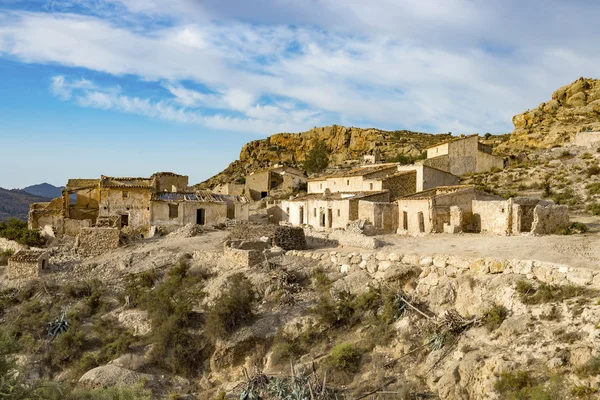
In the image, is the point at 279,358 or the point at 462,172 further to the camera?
the point at 462,172

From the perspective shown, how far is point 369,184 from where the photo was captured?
29344 millimetres

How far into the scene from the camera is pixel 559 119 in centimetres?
4816

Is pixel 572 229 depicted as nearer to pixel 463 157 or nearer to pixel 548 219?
pixel 548 219

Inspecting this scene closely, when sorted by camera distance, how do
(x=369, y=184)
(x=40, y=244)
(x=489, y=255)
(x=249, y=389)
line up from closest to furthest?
(x=249, y=389)
(x=489, y=255)
(x=40, y=244)
(x=369, y=184)

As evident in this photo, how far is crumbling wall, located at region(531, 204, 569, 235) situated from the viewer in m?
20.0

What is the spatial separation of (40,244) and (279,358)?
1633 centimetres

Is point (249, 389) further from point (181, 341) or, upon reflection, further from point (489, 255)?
point (489, 255)

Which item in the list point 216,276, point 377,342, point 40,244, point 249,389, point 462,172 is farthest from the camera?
point 462,172

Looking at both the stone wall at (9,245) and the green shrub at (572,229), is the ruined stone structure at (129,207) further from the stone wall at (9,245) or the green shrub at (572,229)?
the green shrub at (572,229)

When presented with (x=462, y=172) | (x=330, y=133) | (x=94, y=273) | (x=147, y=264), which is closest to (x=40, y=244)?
(x=94, y=273)

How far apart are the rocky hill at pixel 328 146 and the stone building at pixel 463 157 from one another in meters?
21.3

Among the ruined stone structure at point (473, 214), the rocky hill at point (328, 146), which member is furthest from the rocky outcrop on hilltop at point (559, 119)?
the ruined stone structure at point (473, 214)

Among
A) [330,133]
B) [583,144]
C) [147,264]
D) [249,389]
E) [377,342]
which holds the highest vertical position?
[330,133]

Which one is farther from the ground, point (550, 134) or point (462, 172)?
point (550, 134)
